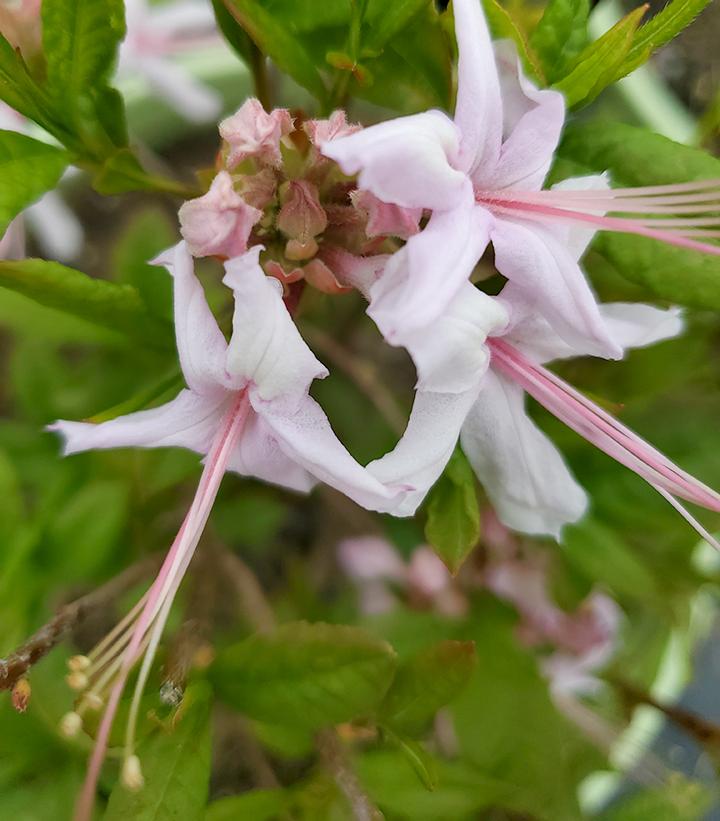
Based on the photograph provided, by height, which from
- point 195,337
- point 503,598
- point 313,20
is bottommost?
point 503,598

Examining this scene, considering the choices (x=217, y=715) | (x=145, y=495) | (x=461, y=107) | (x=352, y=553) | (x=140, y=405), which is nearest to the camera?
(x=461, y=107)

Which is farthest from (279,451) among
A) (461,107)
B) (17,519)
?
(17,519)

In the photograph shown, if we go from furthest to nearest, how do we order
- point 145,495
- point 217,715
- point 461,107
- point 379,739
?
point 217,715 → point 145,495 → point 379,739 → point 461,107

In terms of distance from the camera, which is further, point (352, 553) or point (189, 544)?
point (352, 553)

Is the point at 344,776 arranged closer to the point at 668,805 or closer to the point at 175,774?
the point at 175,774

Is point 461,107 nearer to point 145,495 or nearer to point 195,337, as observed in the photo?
point 195,337

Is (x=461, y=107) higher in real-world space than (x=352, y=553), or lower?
higher
